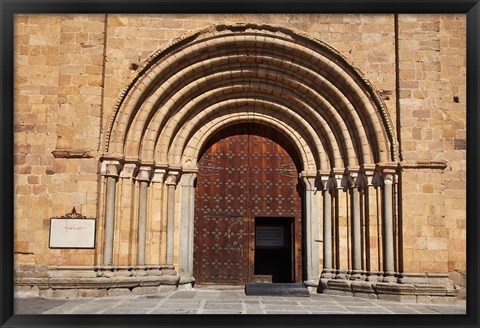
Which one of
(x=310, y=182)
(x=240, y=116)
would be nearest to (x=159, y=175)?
(x=240, y=116)

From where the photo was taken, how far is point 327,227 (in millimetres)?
10711

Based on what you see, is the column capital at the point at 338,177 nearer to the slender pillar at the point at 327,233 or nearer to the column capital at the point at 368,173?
the slender pillar at the point at 327,233

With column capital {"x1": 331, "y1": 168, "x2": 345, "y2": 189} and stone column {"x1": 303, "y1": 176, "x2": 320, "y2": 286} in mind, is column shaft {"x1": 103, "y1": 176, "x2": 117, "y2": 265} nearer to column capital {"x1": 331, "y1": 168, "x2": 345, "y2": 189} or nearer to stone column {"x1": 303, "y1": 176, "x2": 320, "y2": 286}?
stone column {"x1": 303, "y1": 176, "x2": 320, "y2": 286}

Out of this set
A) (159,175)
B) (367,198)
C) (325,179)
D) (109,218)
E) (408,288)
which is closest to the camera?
(408,288)

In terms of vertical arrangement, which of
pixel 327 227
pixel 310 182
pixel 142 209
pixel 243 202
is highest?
pixel 310 182

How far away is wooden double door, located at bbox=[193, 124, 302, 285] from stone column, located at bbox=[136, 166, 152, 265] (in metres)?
1.28

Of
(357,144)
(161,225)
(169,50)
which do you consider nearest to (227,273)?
(161,225)

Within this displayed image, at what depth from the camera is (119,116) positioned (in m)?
9.95

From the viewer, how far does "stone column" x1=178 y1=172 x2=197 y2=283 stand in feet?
35.0

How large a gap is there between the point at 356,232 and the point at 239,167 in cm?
262

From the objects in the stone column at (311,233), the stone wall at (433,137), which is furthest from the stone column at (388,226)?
the stone column at (311,233)

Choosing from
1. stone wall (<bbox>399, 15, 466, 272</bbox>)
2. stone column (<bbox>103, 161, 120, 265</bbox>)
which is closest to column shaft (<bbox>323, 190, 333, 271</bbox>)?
stone wall (<bbox>399, 15, 466, 272</bbox>)

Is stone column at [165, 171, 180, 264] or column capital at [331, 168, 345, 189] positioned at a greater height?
column capital at [331, 168, 345, 189]
